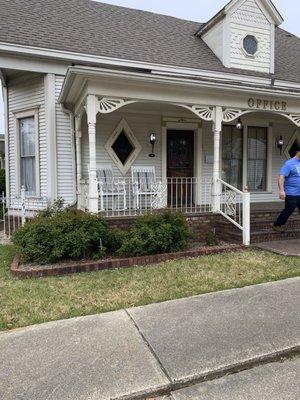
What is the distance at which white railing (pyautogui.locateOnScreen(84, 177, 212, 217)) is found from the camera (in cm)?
795

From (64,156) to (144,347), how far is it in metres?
6.67

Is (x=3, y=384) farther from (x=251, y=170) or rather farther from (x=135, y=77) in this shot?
(x=251, y=170)

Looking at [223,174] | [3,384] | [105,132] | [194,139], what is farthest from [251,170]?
[3,384]

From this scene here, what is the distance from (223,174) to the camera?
34.9 ft

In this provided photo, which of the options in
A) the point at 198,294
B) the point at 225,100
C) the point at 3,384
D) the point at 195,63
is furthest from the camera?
the point at 195,63

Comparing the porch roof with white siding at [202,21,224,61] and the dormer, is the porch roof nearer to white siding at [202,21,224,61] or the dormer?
the dormer

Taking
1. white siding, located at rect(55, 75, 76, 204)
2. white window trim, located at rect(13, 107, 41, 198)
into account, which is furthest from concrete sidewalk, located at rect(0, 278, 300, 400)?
white window trim, located at rect(13, 107, 41, 198)

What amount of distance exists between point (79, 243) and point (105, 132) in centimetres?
411

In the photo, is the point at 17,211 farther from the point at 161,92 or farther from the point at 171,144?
the point at 161,92

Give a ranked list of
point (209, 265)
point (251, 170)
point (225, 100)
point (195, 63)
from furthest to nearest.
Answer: point (251, 170) → point (195, 63) → point (225, 100) → point (209, 265)

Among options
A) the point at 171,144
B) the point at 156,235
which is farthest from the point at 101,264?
the point at 171,144

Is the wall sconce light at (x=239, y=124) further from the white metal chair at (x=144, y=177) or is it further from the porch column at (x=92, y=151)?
the porch column at (x=92, y=151)

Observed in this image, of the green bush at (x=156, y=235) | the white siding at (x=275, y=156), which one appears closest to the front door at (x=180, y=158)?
the white siding at (x=275, y=156)

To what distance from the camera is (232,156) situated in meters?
10.9
